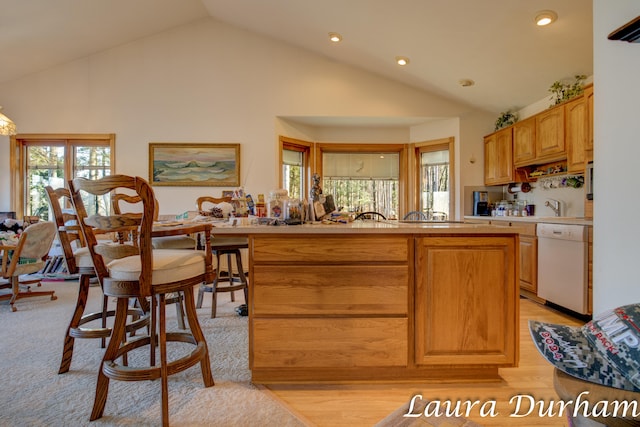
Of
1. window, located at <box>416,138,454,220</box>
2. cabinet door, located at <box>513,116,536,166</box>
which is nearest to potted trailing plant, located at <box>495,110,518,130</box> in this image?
cabinet door, located at <box>513,116,536,166</box>

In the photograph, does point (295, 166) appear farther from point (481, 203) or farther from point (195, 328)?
point (195, 328)

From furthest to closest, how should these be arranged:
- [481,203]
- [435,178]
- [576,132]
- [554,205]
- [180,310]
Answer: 1. [435,178]
2. [481,203]
3. [554,205]
4. [576,132]
5. [180,310]

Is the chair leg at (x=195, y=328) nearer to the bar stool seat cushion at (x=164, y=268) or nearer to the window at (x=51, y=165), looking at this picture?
the bar stool seat cushion at (x=164, y=268)

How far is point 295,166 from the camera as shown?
202 inches

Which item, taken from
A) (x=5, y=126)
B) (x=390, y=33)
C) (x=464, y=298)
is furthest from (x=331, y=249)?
(x=5, y=126)

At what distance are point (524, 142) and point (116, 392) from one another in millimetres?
4598

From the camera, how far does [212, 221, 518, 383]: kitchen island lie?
167cm

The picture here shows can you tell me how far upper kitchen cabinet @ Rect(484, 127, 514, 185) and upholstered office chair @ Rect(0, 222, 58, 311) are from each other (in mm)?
5453

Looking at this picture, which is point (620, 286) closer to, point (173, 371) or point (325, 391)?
point (325, 391)

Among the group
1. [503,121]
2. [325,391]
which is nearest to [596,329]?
[325,391]

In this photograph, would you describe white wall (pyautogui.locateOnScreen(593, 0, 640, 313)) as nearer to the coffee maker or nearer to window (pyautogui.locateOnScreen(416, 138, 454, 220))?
the coffee maker

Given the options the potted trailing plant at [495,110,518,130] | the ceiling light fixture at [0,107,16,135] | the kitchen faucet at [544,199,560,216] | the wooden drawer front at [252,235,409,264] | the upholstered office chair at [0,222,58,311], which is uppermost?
the potted trailing plant at [495,110,518,130]

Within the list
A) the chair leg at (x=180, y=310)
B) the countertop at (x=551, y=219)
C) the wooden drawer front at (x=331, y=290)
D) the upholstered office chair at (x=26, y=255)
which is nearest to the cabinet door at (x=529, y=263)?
the countertop at (x=551, y=219)

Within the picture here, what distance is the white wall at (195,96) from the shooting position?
4543 millimetres
